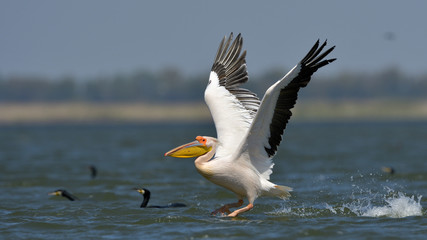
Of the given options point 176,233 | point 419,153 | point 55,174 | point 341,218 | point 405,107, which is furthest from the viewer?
point 405,107

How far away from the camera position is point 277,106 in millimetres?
9102

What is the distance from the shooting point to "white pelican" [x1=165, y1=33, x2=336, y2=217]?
354 inches

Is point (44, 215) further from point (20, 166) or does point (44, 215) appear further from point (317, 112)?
point (317, 112)

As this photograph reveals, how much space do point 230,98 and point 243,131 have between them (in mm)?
583

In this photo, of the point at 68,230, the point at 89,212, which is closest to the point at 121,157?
the point at 89,212

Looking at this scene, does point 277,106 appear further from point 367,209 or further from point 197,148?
point 367,209

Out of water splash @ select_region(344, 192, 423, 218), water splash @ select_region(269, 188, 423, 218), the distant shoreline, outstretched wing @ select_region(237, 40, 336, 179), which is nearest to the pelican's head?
outstretched wing @ select_region(237, 40, 336, 179)

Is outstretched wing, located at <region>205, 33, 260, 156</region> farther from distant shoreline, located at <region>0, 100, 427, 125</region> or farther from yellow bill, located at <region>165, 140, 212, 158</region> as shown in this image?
distant shoreline, located at <region>0, 100, 427, 125</region>

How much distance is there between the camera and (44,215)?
10.6m

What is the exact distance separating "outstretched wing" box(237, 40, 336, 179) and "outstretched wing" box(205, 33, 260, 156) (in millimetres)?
456

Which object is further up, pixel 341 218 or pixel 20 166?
pixel 20 166

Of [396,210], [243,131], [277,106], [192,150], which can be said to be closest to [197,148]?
[192,150]

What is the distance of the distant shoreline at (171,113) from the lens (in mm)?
105688

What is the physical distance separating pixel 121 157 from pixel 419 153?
28.5ft
